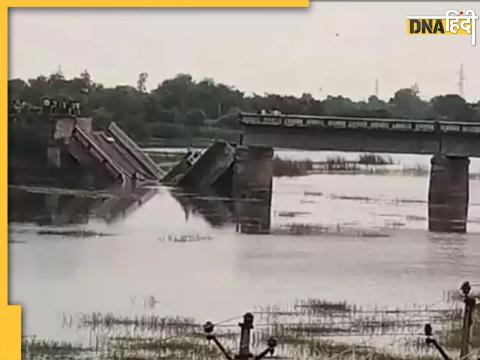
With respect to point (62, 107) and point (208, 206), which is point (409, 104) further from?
point (62, 107)

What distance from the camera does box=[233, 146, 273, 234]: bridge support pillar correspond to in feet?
17.6

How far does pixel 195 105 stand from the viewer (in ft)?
15.6

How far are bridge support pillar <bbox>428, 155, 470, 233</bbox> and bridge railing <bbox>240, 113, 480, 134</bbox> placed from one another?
310 millimetres

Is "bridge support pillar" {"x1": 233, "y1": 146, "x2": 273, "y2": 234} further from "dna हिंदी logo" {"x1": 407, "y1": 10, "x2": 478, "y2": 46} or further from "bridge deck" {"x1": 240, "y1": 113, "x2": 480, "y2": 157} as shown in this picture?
"dna हिंदी logo" {"x1": 407, "y1": 10, "x2": 478, "y2": 46}

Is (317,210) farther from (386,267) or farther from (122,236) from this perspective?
(122,236)

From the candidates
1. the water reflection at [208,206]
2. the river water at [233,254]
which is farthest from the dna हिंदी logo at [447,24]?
the water reflection at [208,206]

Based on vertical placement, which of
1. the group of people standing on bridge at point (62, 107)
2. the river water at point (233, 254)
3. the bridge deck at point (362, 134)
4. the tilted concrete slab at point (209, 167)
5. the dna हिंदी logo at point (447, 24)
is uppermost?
the dna हिंदी logo at point (447, 24)

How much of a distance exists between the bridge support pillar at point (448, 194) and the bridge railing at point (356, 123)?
1.02 feet

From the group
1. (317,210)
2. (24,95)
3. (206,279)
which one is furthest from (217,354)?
(317,210)

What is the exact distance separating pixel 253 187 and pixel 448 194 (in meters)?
1.26

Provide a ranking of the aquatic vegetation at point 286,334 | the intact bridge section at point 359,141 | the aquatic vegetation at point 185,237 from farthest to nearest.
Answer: the aquatic vegetation at point 185,237
the intact bridge section at point 359,141
the aquatic vegetation at point 286,334

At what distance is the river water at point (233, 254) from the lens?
4.58m

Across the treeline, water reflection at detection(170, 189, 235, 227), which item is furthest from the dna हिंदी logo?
water reflection at detection(170, 189, 235, 227)

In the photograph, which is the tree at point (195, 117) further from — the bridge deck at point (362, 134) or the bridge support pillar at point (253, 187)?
the bridge support pillar at point (253, 187)
